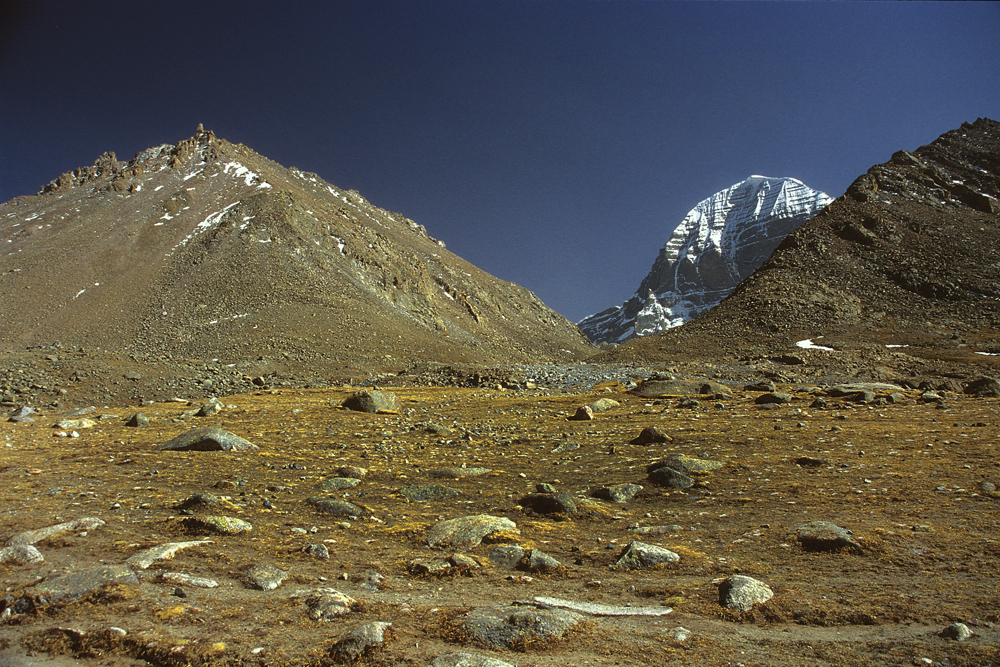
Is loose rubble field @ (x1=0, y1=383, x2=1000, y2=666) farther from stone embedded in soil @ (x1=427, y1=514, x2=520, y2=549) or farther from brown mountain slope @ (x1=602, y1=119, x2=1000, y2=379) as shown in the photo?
brown mountain slope @ (x1=602, y1=119, x2=1000, y2=379)

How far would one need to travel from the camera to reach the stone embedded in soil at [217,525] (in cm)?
819

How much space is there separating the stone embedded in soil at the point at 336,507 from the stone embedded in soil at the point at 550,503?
127 inches

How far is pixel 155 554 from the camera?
23.2 ft

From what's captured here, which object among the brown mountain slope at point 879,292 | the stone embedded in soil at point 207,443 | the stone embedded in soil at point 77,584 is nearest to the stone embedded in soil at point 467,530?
the stone embedded in soil at point 77,584

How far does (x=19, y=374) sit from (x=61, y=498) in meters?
26.4

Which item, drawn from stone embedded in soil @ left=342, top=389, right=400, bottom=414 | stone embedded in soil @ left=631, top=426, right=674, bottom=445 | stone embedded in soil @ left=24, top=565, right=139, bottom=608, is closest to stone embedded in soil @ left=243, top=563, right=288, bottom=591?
stone embedded in soil @ left=24, top=565, right=139, bottom=608

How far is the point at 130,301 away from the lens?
66.8m

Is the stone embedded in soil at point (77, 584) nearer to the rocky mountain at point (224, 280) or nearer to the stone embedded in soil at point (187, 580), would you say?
the stone embedded in soil at point (187, 580)

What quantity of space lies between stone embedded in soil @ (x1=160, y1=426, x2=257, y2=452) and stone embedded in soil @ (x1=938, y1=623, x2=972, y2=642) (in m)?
15.4

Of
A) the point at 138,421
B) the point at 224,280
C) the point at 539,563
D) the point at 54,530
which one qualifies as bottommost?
the point at 539,563

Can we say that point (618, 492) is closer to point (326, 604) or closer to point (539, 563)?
point (539, 563)

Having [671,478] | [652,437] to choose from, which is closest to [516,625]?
[671,478]

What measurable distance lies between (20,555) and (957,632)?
11.0 meters

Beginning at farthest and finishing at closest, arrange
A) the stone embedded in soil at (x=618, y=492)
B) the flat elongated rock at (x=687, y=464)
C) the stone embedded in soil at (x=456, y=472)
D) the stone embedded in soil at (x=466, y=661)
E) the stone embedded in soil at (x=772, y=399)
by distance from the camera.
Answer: the stone embedded in soil at (x=772, y=399), the stone embedded in soil at (x=456, y=472), the flat elongated rock at (x=687, y=464), the stone embedded in soil at (x=618, y=492), the stone embedded in soil at (x=466, y=661)
